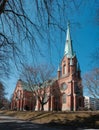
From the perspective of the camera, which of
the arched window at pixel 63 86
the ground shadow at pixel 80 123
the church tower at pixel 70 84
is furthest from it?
the arched window at pixel 63 86

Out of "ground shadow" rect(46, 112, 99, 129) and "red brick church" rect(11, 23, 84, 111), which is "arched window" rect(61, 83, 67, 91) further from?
"ground shadow" rect(46, 112, 99, 129)

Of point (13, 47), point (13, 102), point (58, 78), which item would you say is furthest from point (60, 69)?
point (13, 47)

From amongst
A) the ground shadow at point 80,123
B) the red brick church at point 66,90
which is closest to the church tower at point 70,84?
the red brick church at point 66,90

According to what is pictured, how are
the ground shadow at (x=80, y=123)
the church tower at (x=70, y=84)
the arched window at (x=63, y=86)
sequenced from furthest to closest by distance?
the arched window at (x=63, y=86)
the church tower at (x=70, y=84)
the ground shadow at (x=80, y=123)

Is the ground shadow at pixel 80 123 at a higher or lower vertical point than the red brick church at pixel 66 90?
lower

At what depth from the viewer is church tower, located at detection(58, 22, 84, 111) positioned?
2031 inches

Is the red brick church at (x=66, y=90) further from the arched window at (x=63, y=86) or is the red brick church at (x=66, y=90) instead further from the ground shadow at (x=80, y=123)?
the ground shadow at (x=80, y=123)

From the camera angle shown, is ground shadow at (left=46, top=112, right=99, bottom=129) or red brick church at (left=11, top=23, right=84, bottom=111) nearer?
ground shadow at (left=46, top=112, right=99, bottom=129)

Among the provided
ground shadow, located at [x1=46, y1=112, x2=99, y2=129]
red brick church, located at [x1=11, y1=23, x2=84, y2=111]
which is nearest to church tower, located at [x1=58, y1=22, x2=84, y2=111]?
red brick church, located at [x1=11, y1=23, x2=84, y2=111]

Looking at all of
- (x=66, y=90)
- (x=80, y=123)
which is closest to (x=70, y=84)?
(x=66, y=90)

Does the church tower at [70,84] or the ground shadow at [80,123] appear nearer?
the ground shadow at [80,123]

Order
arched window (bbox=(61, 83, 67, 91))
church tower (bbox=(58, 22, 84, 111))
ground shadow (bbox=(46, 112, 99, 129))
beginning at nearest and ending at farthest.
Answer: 1. ground shadow (bbox=(46, 112, 99, 129))
2. church tower (bbox=(58, 22, 84, 111))
3. arched window (bbox=(61, 83, 67, 91))

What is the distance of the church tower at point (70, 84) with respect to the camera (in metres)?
51.6

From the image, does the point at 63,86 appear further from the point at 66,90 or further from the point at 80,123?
the point at 80,123
